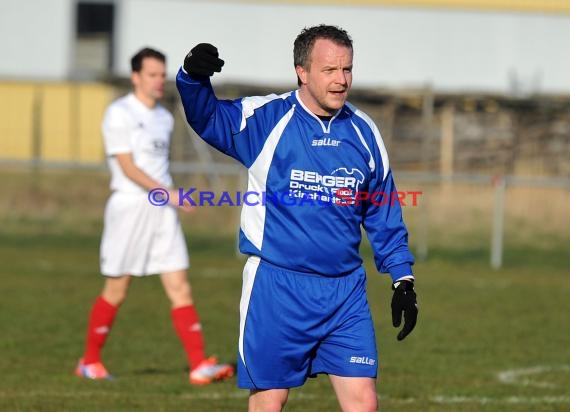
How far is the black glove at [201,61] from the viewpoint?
17.4ft

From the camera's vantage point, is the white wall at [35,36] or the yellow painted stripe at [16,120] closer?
the yellow painted stripe at [16,120]

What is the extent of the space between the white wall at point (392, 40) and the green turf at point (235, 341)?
1343 centimetres

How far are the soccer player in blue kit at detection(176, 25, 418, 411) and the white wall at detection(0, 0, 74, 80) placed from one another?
26.6 metres

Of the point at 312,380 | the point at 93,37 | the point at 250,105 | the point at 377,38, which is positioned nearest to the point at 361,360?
the point at 250,105

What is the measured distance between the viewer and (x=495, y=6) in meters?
31.3

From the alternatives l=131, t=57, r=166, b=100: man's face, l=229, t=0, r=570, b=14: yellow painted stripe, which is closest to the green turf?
l=131, t=57, r=166, b=100: man's face

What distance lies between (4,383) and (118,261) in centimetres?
119

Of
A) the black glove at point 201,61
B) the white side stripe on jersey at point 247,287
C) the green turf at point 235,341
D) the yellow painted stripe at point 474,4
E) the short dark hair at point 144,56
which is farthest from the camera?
the yellow painted stripe at point 474,4

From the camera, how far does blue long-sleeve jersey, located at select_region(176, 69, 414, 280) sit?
18.2 feet

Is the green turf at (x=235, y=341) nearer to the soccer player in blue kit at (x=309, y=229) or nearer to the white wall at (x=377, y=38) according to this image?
the soccer player in blue kit at (x=309, y=229)

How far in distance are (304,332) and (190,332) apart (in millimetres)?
3738

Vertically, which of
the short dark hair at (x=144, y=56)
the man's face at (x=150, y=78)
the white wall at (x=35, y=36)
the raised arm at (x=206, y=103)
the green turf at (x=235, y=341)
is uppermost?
the white wall at (x=35, y=36)

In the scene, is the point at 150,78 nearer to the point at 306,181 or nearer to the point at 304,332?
the point at 306,181

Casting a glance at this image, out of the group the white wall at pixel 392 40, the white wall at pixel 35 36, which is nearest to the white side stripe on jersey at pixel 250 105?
the white wall at pixel 392 40
